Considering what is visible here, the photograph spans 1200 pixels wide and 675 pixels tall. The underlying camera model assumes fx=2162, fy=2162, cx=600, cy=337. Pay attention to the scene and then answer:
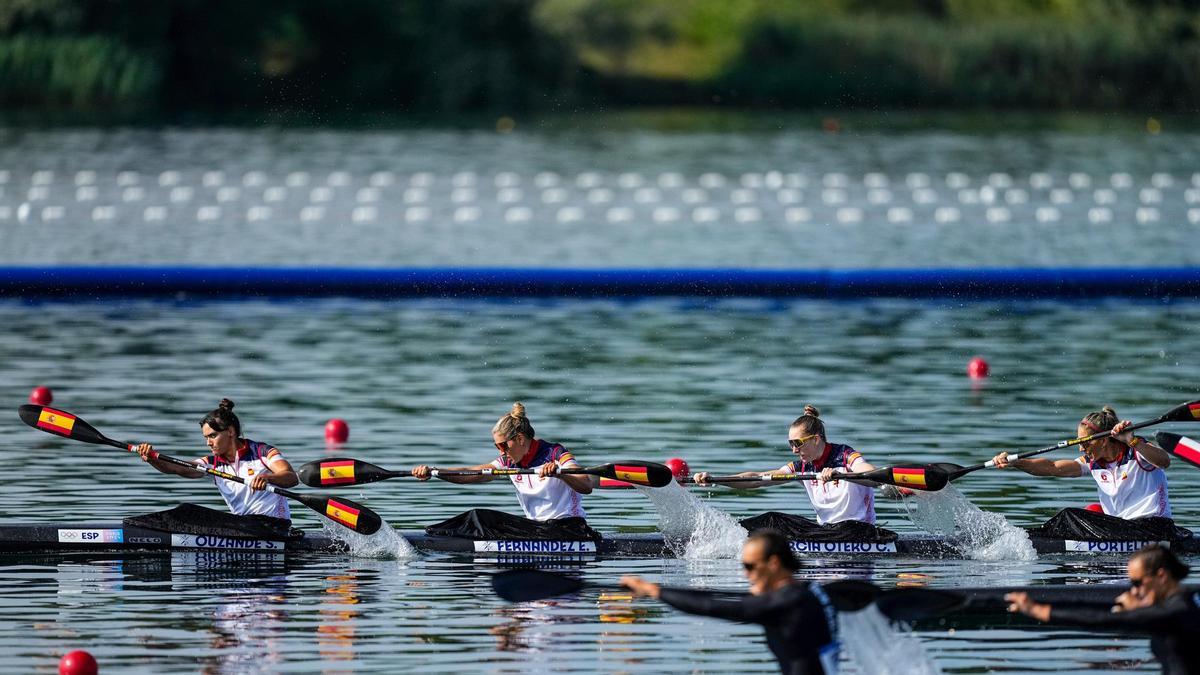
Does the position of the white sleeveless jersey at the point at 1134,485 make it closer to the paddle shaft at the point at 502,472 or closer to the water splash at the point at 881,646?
the paddle shaft at the point at 502,472

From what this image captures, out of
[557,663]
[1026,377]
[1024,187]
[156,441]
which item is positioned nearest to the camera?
[557,663]

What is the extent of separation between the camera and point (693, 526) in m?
14.4

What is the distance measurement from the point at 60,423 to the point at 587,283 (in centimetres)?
1388

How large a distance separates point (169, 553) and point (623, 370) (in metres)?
9.30

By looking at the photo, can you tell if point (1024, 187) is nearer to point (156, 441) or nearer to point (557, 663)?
point (156, 441)

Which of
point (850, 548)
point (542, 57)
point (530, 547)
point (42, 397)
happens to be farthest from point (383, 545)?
point (542, 57)

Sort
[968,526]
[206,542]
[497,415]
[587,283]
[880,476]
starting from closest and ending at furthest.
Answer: [880,476] < [206,542] < [968,526] < [497,415] < [587,283]

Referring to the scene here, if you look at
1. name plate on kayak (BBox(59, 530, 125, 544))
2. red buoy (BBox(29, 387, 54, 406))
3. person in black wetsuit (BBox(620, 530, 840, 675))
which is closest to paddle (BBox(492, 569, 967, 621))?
person in black wetsuit (BBox(620, 530, 840, 675))

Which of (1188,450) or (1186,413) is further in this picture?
(1186,413)

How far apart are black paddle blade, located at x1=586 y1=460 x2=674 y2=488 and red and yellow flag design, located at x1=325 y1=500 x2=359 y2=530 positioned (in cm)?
156

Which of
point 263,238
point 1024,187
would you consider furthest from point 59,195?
point 1024,187

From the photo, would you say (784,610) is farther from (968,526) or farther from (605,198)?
(605,198)

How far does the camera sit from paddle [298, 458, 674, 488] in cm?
1398

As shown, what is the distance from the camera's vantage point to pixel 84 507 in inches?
628
